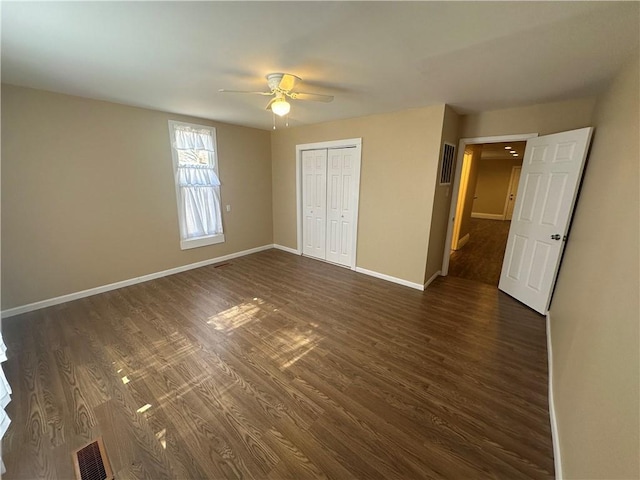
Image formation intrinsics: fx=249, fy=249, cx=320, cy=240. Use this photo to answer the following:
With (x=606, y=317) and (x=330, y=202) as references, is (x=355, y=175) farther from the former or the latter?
(x=606, y=317)

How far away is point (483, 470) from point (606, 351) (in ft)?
2.96

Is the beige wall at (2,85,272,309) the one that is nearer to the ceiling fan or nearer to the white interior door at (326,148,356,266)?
the ceiling fan

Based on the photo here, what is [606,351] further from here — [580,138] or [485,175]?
[485,175]

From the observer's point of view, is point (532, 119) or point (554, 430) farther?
point (532, 119)

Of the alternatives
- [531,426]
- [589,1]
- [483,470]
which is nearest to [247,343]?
[483,470]

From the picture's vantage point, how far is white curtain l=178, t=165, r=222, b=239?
4.07m

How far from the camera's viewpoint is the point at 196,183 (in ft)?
13.6

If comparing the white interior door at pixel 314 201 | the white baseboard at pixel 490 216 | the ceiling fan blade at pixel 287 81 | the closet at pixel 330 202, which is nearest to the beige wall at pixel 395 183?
the closet at pixel 330 202

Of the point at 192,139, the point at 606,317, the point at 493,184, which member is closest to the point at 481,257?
the point at 606,317

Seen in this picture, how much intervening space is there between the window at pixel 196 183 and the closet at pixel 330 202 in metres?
1.65

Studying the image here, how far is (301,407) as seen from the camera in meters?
1.76

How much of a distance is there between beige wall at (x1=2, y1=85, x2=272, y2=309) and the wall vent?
12.0 feet

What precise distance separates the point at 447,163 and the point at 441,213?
2.35 feet

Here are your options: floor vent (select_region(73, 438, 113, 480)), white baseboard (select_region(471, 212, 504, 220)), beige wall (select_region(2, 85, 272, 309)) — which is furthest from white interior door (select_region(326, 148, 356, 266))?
white baseboard (select_region(471, 212, 504, 220))
